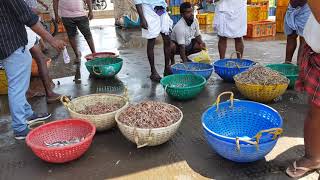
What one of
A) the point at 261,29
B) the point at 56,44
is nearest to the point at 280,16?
the point at 261,29

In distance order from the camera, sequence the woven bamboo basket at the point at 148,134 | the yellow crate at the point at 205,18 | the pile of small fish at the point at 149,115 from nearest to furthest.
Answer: the woven bamboo basket at the point at 148,134 < the pile of small fish at the point at 149,115 < the yellow crate at the point at 205,18

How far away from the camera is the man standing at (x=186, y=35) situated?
502 centimetres

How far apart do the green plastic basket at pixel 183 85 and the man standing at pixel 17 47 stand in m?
1.46

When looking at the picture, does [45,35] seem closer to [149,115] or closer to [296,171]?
[149,115]

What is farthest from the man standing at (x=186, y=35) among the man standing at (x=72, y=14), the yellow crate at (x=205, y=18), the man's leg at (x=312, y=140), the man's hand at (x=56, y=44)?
the yellow crate at (x=205, y=18)

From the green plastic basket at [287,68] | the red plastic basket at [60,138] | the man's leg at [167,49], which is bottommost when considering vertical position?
the red plastic basket at [60,138]

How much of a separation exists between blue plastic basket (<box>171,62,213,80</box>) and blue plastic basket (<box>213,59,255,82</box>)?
0.14 meters

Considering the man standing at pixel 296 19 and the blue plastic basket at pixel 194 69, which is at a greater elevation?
the man standing at pixel 296 19

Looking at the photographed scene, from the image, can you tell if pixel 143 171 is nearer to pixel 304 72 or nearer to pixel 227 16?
pixel 304 72

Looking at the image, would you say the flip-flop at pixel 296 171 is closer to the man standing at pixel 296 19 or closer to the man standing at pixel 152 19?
the man standing at pixel 296 19

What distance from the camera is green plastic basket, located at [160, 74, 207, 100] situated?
12.7 ft

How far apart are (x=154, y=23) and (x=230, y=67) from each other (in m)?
1.27

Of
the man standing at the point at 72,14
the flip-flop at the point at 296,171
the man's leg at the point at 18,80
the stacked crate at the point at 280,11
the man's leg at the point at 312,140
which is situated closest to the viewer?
the man's leg at the point at 312,140

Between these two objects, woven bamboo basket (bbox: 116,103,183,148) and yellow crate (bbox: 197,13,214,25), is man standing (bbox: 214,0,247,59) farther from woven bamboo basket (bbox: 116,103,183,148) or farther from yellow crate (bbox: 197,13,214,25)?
yellow crate (bbox: 197,13,214,25)
